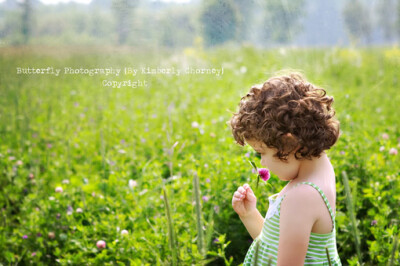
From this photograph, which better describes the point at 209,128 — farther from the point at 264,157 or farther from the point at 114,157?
the point at 264,157

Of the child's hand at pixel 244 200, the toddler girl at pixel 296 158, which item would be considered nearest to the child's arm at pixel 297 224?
the toddler girl at pixel 296 158

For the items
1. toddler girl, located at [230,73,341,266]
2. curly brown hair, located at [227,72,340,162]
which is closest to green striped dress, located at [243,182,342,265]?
toddler girl, located at [230,73,341,266]

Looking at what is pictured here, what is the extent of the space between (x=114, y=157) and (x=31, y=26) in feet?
14.4

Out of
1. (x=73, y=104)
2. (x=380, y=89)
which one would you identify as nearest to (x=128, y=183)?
(x=73, y=104)

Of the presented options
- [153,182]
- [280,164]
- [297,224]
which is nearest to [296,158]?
[280,164]

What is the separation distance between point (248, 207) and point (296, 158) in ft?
0.92

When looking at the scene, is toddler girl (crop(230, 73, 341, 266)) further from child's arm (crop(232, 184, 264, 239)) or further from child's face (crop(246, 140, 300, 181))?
child's arm (crop(232, 184, 264, 239))

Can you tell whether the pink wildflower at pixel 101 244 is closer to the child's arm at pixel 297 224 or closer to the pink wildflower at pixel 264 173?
the pink wildflower at pixel 264 173

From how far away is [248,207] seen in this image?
1366mm

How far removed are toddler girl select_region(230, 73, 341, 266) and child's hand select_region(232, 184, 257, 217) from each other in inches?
4.3

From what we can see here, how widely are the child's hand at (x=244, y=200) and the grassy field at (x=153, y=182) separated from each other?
0.30 feet

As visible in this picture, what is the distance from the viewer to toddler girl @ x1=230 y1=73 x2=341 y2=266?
1.09 m

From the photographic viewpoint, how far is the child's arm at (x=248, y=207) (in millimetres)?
1348

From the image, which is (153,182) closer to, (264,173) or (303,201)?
(264,173)
